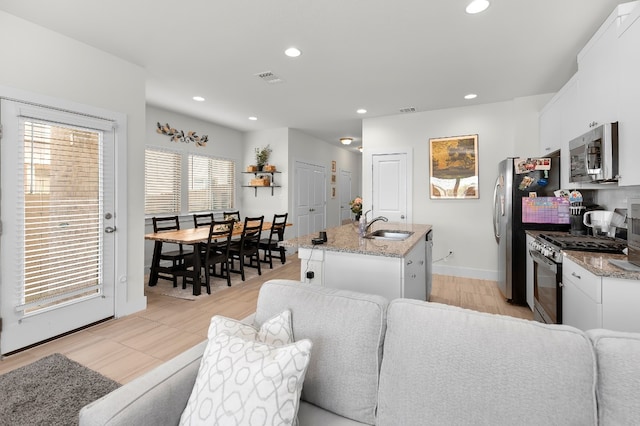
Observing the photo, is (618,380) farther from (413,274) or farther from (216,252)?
(216,252)

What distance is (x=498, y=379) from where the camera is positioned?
89 centimetres

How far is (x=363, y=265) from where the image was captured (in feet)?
7.25

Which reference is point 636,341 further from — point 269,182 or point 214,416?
point 269,182

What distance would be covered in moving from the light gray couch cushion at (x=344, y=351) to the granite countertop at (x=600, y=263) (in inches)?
53.7

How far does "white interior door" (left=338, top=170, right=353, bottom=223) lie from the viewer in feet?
28.5

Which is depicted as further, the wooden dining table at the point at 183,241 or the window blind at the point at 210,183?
the window blind at the point at 210,183

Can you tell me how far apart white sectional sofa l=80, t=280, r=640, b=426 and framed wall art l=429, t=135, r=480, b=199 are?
13.3ft

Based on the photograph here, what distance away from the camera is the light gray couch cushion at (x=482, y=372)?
0.85 meters

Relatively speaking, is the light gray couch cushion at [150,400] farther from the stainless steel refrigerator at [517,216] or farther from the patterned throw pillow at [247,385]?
the stainless steel refrigerator at [517,216]

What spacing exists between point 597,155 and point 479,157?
252cm

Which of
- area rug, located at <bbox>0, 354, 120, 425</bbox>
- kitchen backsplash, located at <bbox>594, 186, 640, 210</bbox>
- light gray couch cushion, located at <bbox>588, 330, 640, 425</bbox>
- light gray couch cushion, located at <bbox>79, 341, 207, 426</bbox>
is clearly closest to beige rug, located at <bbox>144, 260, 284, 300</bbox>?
area rug, located at <bbox>0, 354, 120, 425</bbox>

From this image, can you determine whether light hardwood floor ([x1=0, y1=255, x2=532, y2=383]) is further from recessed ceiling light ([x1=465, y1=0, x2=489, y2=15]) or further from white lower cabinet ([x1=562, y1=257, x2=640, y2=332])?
recessed ceiling light ([x1=465, y1=0, x2=489, y2=15])

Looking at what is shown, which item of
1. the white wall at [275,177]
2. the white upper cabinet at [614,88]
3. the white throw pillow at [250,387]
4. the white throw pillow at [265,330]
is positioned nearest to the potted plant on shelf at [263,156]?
the white wall at [275,177]

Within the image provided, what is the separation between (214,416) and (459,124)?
16.3ft
